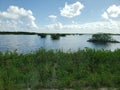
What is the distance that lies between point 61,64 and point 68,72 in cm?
55

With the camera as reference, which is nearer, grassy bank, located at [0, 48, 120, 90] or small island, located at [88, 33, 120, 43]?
grassy bank, located at [0, 48, 120, 90]

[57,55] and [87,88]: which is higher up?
[57,55]

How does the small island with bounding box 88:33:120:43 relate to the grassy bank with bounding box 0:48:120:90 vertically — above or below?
below

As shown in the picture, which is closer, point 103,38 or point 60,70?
point 60,70

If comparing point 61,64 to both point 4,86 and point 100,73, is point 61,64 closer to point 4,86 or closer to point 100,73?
point 100,73

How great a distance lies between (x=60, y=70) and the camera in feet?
26.8

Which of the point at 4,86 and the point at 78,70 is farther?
the point at 78,70

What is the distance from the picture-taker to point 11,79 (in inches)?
283

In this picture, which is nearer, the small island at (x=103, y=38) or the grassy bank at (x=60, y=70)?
the grassy bank at (x=60, y=70)

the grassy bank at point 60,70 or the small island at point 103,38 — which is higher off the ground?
the grassy bank at point 60,70

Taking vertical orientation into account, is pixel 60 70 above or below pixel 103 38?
above

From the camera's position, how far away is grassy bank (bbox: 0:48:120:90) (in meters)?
7.14

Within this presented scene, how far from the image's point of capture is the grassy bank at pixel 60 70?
7141mm

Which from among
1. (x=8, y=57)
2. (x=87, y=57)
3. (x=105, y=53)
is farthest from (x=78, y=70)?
(x=8, y=57)
